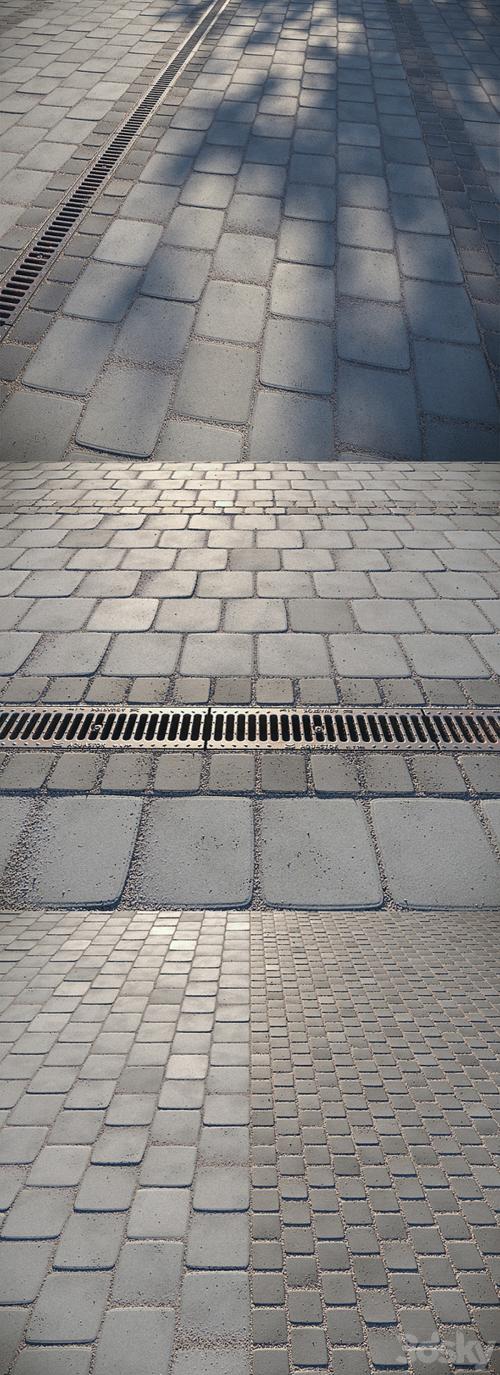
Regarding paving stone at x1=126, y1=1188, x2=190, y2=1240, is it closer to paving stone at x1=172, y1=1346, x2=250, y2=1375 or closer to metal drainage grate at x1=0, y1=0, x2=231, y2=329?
paving stone at x1=172, y1=1346, x2=250, y2=1375

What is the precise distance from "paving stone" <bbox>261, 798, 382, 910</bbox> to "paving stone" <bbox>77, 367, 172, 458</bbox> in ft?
9.62

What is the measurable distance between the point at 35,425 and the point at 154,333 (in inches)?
43.0

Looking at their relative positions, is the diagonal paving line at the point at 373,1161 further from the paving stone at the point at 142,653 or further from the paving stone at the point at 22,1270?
the paving stone at the point at 142,653

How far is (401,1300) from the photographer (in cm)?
136

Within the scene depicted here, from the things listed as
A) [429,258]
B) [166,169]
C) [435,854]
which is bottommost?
[435,854]

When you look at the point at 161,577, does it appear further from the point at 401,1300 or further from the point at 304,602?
the point at 401,1300

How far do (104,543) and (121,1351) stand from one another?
3.58 m

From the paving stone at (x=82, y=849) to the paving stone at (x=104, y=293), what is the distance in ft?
12.9

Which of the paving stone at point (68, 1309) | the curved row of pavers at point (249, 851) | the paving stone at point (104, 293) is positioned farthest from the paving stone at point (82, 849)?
the paving stone at point (104, 293)

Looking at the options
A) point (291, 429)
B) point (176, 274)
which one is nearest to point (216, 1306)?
point (291, 429)

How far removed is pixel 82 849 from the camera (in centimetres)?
290

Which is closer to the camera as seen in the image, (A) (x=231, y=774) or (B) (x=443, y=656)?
(A) (x=231, y=774)

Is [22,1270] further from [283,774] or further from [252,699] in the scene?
[252,699]

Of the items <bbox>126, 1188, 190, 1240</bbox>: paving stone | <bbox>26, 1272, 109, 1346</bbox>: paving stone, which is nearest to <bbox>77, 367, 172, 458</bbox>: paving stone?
<bbox>126, 1188, 190, 1240</bbox>: paving stone
